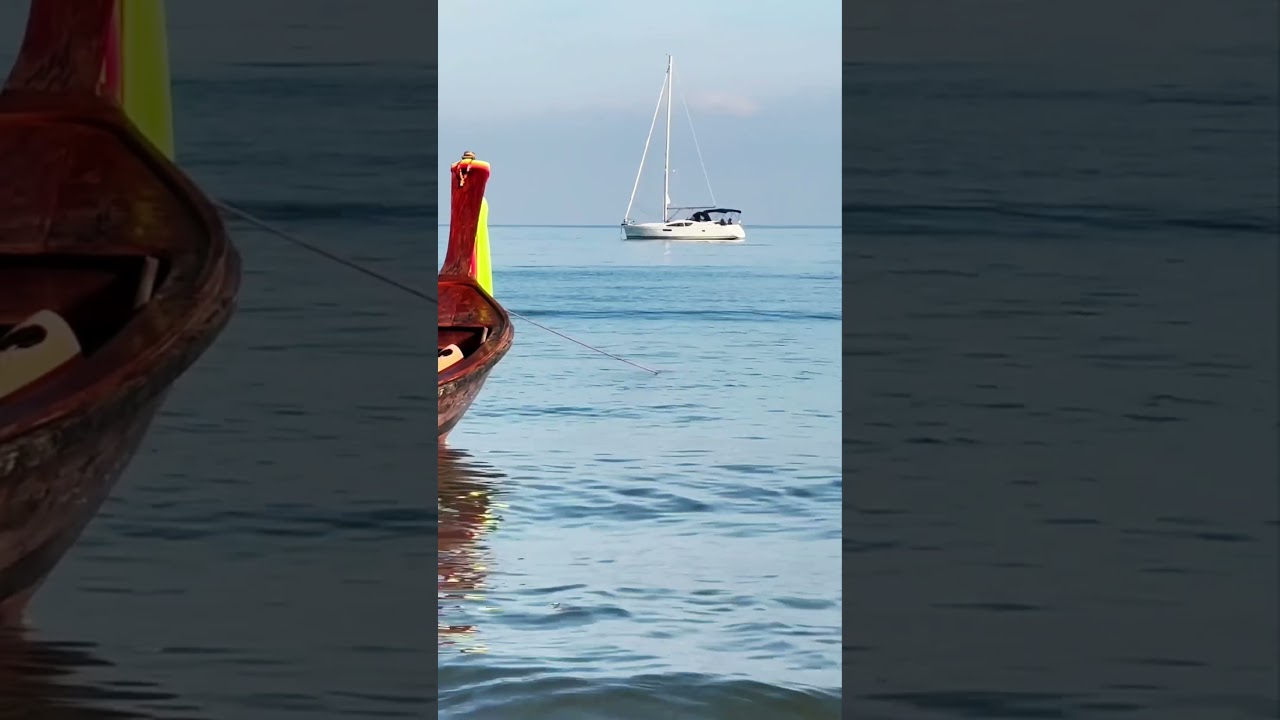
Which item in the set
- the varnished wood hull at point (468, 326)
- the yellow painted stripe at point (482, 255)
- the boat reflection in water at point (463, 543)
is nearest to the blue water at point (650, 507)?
the boat reflection in water at point (463, 543)

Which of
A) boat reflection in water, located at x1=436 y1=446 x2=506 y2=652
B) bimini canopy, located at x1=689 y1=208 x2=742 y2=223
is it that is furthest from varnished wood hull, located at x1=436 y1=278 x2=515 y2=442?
bimini canopy, located at x1=689 y1=208 x2=742 y2=223

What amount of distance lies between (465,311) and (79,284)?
14.8ft

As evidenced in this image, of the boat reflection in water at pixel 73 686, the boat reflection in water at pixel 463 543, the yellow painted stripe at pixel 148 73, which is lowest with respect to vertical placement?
the boat reflection in water at pixel 463 543

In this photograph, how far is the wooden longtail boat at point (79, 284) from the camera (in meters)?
2.10

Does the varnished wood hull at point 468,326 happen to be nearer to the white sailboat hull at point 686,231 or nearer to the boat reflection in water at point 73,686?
the boat reflection in water at point 73,686
